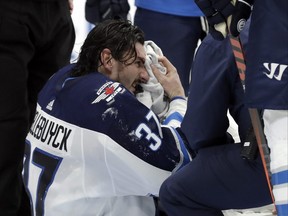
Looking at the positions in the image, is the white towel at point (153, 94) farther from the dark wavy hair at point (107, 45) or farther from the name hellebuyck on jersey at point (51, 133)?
the name hellebuyck on jersey at point (51, 133)

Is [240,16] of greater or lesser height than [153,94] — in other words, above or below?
above

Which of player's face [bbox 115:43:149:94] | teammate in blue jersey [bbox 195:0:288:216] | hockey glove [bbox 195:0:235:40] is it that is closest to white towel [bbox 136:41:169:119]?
player's face [bbox 115:43:149:94]

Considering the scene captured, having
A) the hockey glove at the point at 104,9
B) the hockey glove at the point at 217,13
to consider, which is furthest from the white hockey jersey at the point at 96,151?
the hockey glove at the point at 104,9

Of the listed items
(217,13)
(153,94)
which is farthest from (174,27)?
(217,13)

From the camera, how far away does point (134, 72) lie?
6.61 ft

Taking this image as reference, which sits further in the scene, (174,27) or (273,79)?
(174,27)

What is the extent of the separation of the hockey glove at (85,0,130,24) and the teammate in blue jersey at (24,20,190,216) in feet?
5.28

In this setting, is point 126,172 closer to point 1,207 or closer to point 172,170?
point 172,170

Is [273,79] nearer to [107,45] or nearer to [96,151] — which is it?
[96,151]

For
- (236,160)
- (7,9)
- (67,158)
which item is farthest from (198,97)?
(7,9)

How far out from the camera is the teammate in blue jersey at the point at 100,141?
5.77 feet

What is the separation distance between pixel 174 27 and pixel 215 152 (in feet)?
5.28

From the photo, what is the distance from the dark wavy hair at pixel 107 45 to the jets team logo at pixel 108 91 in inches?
6.2

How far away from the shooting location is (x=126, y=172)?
5.83ft
